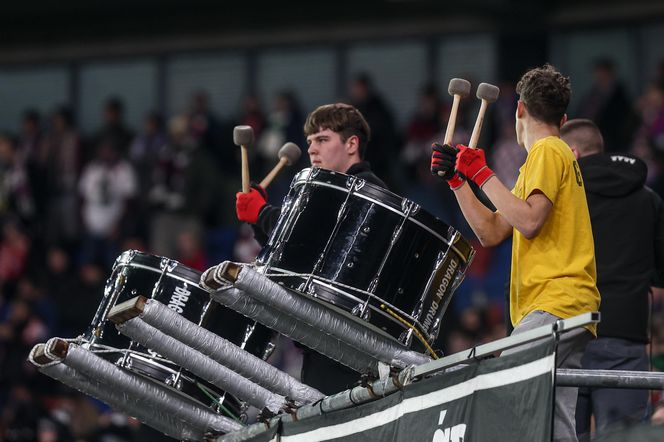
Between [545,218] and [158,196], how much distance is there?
465 inches

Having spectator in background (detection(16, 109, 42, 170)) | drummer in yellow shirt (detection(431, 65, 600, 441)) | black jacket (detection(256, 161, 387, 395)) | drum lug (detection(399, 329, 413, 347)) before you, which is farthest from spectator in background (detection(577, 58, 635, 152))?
drummer in yellow shirt (detection(431, 65, 600, 441))

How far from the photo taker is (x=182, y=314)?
6766 mm

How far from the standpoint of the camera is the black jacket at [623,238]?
6.52 metres

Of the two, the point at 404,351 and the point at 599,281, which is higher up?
the point at 599,281

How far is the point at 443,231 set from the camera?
6.09 metres

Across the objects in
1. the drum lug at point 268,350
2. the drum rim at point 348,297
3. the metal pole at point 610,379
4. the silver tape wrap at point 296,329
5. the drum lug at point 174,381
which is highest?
the drum lug at point 268,350

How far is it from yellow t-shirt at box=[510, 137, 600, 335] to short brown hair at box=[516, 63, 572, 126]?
148 mm

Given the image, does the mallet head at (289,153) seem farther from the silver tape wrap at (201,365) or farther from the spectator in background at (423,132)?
the spectator in background at (423,132)

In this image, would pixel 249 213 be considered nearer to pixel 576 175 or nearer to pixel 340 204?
pixel 340 204

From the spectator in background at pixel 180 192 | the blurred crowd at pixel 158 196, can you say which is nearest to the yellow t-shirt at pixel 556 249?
the blurred crowd at pixel 158 196

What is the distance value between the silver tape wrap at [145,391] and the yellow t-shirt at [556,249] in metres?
1.90

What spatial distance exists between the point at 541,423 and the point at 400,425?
0.95m

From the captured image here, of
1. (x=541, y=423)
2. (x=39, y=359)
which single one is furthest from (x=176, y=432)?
(x=541, y=423)

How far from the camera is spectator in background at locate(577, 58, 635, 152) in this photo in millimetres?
14945
